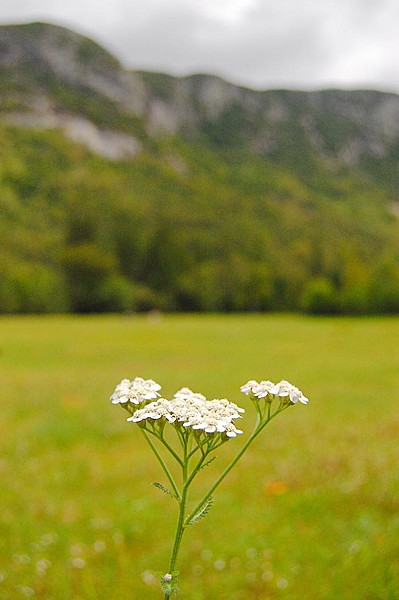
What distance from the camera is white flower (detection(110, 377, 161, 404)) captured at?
1.47m

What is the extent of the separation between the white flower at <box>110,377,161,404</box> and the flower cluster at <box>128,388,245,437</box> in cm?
3

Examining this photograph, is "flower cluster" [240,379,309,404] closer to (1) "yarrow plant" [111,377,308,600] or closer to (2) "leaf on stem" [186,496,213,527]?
(1) "yarrow plant" [111,377,308,600]

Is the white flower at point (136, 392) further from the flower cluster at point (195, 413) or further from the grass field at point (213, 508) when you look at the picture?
the grass field at point (213, 508)

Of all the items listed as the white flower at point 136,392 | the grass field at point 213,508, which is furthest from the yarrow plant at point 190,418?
the grass field at point 213,508

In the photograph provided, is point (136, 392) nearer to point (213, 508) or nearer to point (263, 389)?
point (263, 389)

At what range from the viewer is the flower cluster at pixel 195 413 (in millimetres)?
1334

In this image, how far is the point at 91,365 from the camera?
25234 millimetres

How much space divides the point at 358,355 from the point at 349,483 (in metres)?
21.6

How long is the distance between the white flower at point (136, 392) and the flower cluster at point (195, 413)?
0.03 metres

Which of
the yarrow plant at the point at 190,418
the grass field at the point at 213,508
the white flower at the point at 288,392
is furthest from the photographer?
the grass field at the point at 213,508

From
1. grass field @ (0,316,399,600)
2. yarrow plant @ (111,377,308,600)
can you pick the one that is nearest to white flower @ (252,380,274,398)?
yarrow plant @ (111,377,308,600)

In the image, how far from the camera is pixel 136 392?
1.52 m

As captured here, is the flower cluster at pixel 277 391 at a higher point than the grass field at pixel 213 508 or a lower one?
higher

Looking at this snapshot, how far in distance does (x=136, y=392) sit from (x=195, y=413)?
0.68 feet
